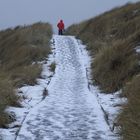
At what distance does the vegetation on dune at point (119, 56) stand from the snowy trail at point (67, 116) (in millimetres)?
692

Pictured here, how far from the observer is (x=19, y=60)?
2258 centimetres

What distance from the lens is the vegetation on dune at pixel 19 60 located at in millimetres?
11427

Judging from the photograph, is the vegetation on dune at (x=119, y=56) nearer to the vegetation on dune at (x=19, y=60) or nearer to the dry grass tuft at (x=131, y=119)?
the dry grass tuft at (x=131, y=119)

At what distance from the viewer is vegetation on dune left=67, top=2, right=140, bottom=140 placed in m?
8.64

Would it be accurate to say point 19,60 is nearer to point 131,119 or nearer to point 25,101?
point 25,101

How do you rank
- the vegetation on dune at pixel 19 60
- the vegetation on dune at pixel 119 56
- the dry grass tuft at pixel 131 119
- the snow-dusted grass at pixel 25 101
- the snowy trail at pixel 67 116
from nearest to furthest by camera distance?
1. the dry grass tuft at pixel 131 119
2. the vegetation on dune at pixel 119 56
3. the snowy trail at pixel 67 116
4. the snow-dusted grass at pixel 25 101
5. the vegetation on dune at pixel 19 60

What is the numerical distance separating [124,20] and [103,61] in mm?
10437

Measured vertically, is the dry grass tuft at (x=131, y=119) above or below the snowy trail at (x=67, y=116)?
above

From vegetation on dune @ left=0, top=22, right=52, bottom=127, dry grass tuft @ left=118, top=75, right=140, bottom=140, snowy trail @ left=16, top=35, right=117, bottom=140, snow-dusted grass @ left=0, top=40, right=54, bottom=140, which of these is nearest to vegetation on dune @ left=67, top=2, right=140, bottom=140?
dry grass tuft @ left=118, top=75, right=140, bottom=140

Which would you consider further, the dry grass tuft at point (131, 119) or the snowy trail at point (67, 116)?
the snowy trail at point (67, 116)

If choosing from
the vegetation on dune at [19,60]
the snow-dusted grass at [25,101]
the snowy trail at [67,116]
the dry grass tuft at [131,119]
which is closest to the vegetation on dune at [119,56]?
the dry grass tuft at [131,119]

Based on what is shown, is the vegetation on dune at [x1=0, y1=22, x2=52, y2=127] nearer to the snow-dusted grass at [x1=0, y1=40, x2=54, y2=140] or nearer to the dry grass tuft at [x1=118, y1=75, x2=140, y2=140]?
the snow-dusted grass at [x1=0, y1=40, x2=54, y2=140]

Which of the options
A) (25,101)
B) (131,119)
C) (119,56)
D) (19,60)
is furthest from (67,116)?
(19,60)

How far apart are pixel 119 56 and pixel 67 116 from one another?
6.57 m
